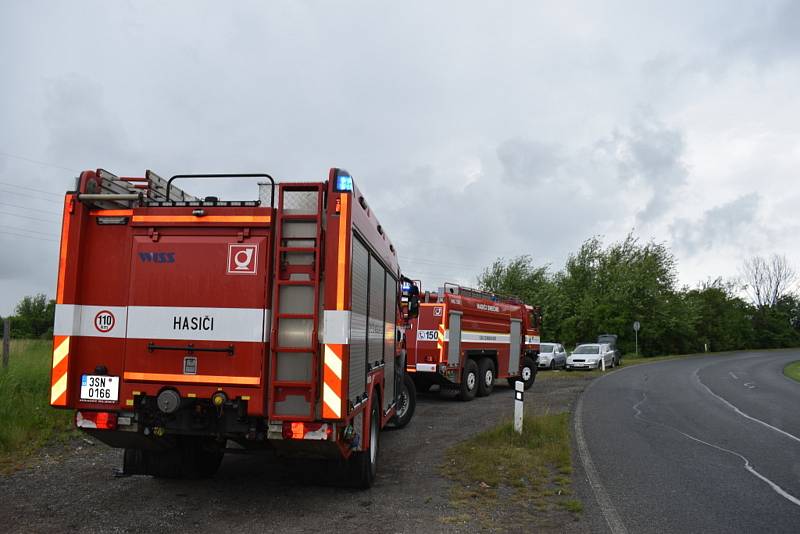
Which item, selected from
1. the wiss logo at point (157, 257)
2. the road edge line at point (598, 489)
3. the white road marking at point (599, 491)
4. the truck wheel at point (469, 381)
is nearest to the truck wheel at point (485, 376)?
the truck wheel at point (469, 381)

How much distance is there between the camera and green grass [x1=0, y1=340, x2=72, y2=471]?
8.68m

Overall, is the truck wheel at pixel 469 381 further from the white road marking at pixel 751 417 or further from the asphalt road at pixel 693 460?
the white road marking at pixel 751 417

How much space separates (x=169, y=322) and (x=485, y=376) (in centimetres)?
1369

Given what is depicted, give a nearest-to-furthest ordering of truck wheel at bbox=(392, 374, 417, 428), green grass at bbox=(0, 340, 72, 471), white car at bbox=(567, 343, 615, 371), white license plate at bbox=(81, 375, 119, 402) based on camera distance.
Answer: white license plate at bbox=(81, 375, 119, 402) < green grass at bbox=(0, 340, 72, 471) < truck wheel at bbox=(392, 374, 417, 428) < white car at bbox=(567, 343, 615, 371)

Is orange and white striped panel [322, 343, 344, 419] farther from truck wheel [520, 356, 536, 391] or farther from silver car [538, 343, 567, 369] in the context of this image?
silver car [538, 343, 567, 369]

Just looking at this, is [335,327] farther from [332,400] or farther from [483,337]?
[483,337]

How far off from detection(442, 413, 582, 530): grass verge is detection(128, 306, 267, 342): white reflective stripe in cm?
262

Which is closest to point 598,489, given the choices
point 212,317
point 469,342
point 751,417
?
point 212,317

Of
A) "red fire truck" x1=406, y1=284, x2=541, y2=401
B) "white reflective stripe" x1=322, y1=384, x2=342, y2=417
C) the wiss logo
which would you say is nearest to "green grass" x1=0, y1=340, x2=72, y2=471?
the wiss logo

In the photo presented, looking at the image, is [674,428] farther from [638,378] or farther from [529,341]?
[638,378]

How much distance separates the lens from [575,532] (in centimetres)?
571

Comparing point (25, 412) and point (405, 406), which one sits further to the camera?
point (405, 406)

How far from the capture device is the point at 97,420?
19.4ft

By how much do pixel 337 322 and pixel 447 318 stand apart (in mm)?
10491
